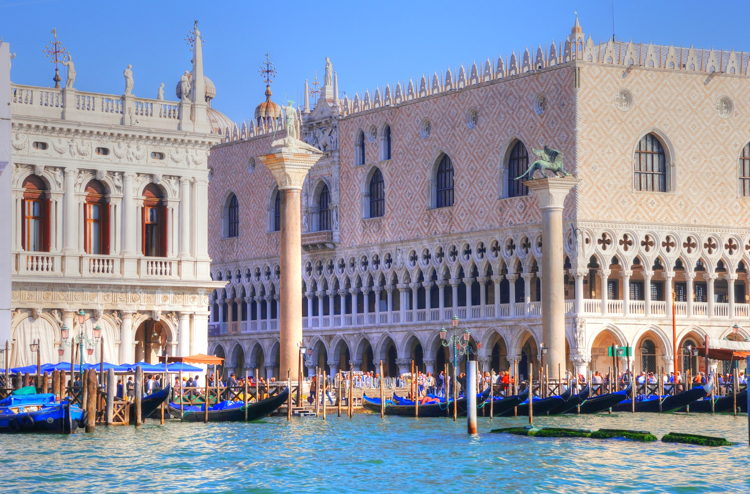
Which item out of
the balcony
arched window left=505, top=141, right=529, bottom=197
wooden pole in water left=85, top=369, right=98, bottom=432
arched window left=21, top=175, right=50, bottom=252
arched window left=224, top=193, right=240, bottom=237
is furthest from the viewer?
arched window left=224, top=193, right=240, bottom=237

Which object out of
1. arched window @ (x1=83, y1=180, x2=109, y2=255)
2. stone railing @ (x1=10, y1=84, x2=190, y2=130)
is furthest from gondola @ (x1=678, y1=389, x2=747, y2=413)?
arched window @ (x1=83, y1=180, x2=109, y2=255)

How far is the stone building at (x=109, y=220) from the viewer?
123 ft

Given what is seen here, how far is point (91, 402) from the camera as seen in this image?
30.6 m

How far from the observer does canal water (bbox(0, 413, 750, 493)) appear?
24.4 metres

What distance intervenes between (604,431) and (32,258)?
12.8 metres

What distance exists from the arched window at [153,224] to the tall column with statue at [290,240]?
392 cm

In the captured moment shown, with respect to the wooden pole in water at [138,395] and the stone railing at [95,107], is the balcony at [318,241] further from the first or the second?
the wooden pole in water at [138,395]

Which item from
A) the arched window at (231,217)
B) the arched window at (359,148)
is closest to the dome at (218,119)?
the arched window at (231,217)

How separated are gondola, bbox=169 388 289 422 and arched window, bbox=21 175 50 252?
4954mm

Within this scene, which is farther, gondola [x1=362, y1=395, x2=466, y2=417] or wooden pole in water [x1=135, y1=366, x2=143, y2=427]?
gondola [x1=362, y1=395, x2=466, y2=417]

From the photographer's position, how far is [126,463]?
26625 millimetres

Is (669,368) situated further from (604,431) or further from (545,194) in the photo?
(604,431)

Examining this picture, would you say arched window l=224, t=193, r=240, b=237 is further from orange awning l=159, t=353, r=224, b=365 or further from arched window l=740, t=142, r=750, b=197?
orange awning l=159, t=353, r=224, b=365

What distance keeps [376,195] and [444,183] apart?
124 inches
